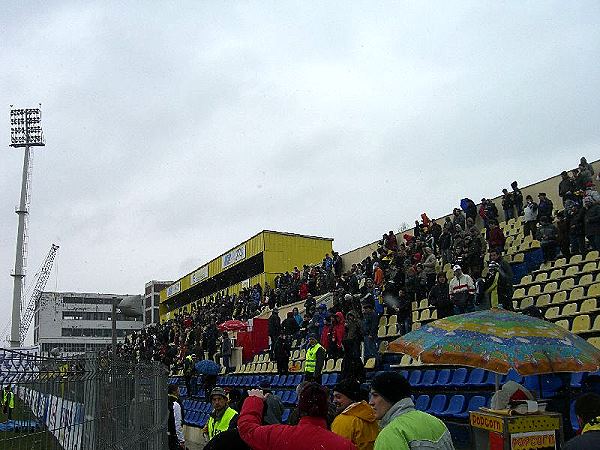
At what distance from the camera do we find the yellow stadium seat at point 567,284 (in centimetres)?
1284

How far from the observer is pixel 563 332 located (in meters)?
6.01

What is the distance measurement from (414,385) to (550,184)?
933 centimetres

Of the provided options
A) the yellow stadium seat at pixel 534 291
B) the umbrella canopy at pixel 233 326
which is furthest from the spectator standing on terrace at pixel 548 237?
the umbrella canopy at pixel 233 326

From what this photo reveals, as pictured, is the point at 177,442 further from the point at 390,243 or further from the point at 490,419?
the point at 390,243

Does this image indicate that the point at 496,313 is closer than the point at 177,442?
Yes

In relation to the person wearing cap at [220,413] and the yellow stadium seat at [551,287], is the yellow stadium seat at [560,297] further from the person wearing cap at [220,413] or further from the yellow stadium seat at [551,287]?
the person wearing cap at [220,413]

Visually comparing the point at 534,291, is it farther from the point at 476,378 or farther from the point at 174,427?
the point at 174,427

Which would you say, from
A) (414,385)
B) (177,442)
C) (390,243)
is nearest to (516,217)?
(390,243)

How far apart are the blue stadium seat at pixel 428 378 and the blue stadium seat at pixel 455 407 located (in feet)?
3.42

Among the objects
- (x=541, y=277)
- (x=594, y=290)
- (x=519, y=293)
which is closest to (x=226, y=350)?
(x=519, y=293)

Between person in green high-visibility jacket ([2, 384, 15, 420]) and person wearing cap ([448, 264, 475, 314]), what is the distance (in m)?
9.99

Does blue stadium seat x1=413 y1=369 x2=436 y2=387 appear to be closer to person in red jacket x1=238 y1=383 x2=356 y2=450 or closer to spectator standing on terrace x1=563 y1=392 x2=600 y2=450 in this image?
spectator standing on terrace x1=563 y1=392 x2=600 y2=450

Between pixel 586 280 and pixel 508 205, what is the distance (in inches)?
248

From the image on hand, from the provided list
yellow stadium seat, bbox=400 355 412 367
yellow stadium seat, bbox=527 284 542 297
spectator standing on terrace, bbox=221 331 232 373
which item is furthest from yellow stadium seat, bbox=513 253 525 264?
spectator standing on terrace, bbox=221 331 232 373
